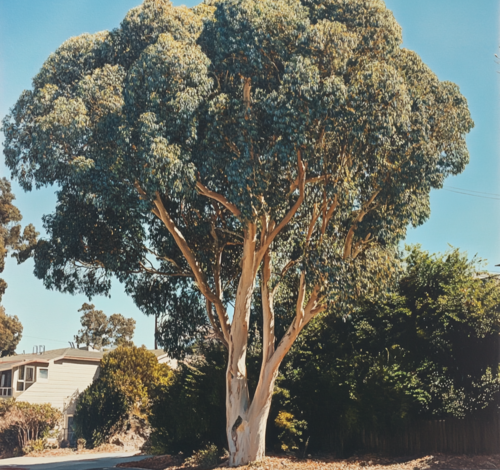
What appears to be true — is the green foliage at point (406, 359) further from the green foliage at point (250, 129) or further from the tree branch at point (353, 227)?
the green foliage at point (250, 129)

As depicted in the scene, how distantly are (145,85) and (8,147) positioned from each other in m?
5.69

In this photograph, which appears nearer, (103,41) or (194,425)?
(103,41)

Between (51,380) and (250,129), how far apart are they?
27.2 meters

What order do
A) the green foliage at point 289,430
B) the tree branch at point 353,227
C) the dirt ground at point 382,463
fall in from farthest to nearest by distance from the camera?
1. the green foliage at point 289,430
2. the tree branch at point 353,227
3. the dirt ground at point 382,463

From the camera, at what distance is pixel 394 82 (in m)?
16.9

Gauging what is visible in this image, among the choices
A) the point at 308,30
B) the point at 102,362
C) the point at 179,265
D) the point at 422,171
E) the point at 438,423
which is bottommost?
the point at 438,423

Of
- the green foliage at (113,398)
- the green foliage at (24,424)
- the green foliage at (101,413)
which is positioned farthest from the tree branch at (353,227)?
the green foliage at (24,424)

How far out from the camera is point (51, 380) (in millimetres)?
38125

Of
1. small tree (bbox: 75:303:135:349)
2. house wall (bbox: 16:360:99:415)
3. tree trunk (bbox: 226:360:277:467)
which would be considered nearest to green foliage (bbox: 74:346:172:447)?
house wall (bbox: 16:360:99:415)

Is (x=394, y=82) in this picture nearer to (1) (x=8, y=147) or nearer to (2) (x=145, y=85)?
(2) (x=145, y=85)

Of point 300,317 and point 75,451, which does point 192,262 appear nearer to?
point 300,317

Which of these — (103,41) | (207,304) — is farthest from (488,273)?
(103,41)

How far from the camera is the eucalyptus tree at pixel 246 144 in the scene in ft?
55.2

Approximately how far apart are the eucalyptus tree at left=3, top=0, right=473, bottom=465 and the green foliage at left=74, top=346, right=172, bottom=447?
14.0 meters
